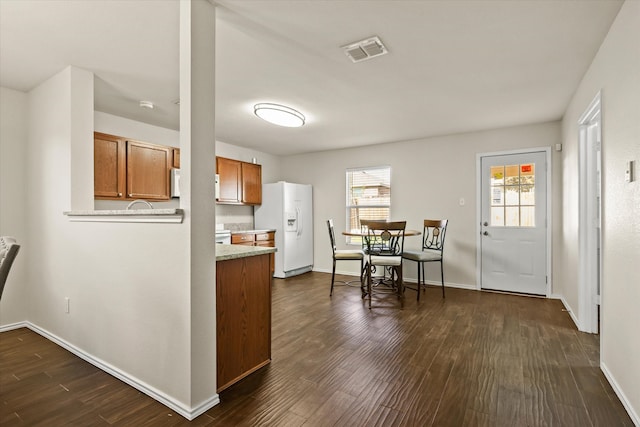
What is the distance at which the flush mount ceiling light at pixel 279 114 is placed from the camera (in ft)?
11.7

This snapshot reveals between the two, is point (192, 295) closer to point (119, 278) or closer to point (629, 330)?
point (119, 278)

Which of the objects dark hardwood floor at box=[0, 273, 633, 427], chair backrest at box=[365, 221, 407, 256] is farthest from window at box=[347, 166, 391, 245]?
dark hardwood floor at box=[0, 273, 633, 427]

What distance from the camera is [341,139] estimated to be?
205 inches

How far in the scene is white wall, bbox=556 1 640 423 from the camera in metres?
1.68

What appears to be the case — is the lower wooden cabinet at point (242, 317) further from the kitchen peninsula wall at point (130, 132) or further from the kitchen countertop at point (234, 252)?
the kitchen peninsula wall at point (130, 132)

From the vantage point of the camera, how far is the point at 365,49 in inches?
93.7

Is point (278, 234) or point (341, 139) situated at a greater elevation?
point (341, 139)

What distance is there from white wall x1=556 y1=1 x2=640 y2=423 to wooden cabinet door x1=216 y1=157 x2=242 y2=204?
4583 millimetres

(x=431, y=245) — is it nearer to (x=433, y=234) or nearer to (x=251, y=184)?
(x=433, y=234)

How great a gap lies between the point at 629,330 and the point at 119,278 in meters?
3.11

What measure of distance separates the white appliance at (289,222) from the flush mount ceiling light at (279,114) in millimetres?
1925

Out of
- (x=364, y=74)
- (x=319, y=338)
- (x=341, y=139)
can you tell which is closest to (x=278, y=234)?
(x=341, y=139)

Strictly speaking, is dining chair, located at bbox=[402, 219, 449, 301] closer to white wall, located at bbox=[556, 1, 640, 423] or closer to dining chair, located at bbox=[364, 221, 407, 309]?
dining chair, located at bbox=[364, 221, 407, 309]

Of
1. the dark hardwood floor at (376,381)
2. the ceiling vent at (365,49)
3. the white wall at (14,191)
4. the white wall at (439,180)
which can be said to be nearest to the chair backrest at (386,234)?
the dark hardwood floor at (376,381)
